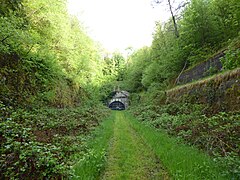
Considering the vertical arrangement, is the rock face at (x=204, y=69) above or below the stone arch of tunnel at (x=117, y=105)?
below

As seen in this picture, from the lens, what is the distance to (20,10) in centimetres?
1034

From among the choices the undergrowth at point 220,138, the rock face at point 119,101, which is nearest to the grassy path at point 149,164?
the undergrowth at point 220,138

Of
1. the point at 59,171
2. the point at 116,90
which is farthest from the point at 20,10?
the point at 116,90

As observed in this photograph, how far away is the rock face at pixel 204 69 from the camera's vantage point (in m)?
11.9

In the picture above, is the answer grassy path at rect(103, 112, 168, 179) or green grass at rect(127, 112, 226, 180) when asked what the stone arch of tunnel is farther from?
green grass at rect(127, 112, 226, 180)

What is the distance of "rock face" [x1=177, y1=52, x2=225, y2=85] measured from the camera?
467 inches

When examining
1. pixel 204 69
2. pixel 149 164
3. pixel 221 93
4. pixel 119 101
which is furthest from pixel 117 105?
pixel 149 164

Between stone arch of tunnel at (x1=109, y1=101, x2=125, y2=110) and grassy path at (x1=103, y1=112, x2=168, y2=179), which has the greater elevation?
stone arch of tunnel at (x1=109, y1=101, x2=125, y2=110)

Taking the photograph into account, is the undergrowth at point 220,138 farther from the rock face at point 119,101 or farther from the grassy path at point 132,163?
the rock face at point 119,101

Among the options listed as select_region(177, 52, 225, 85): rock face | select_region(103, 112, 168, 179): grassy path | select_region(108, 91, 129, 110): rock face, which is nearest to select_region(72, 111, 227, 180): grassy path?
select_region(103, 112, 168, 179): grassy path

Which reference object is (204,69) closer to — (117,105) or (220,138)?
(220,138)

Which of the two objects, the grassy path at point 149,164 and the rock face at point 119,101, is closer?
the grassy path at point 149,164

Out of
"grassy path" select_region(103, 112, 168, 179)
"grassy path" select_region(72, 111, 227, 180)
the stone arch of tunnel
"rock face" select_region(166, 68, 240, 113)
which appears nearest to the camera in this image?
"grassy path" select_region(72, 111, 227, 180)

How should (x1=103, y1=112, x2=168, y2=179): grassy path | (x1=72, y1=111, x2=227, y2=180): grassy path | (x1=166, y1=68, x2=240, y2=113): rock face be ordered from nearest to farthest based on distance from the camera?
(x1=72, y1=111, x2=227, y2=180): grassy path < (x1=103, y1=112, x2=168, y2=179): grassy path < (x1=166, y1=68, x2=240, y2=113): rock face
